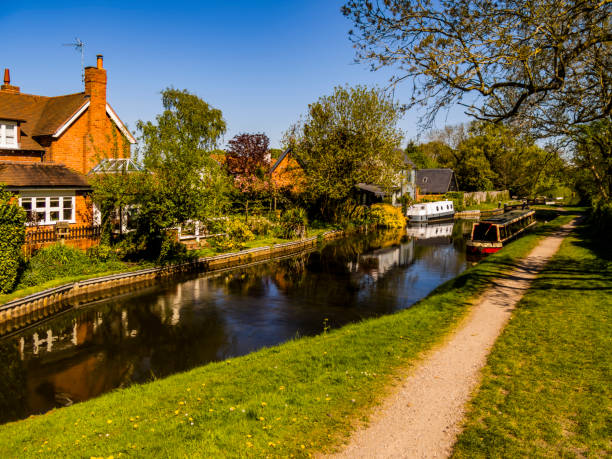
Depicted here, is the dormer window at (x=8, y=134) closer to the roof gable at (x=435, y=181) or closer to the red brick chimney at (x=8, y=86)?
the red brick chimney at (x=8, y=86)

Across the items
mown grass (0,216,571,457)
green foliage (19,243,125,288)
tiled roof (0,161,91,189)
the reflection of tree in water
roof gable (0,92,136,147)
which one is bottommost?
the reflection of tree in water

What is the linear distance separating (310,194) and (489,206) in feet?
137

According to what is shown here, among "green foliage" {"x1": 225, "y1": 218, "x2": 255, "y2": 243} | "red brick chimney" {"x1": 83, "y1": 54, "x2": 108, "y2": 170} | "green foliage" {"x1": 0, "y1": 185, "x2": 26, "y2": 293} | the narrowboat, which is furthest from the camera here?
the narrowboat

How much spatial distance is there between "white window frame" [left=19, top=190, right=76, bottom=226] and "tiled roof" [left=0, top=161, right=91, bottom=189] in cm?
64

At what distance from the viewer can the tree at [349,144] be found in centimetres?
4106

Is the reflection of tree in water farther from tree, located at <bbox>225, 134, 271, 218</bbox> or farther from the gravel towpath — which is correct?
tree, located at <bbox>225, 134, 271, 218</bbox>

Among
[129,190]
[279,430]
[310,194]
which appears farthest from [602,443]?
[310,194]

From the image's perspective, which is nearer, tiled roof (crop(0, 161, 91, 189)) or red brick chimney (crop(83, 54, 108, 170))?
tiled roof (crop(0, 161, 91, 189))

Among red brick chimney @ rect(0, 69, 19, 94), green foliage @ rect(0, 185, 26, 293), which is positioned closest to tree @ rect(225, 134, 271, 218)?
red brick chimney @ rect(0, 69, 19, 94)

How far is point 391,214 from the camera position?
49.0m

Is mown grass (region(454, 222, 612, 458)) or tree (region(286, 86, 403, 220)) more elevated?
tree (region(286, 86, 403, 220))

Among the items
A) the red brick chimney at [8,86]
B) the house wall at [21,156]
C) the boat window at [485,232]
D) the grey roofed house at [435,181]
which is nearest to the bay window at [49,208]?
the house wall at [21,156]

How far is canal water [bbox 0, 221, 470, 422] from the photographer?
38.9 feet

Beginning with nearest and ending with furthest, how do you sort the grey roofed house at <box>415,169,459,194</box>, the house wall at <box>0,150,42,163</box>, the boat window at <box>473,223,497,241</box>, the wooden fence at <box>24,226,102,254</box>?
the wooden fence at <box>24,226,102,254</box> < the house wall at <box>0,150,42,163</box> < the boat window at <box>473,223,497,241</box> < the grey roofed house at <box>415,169,459,194</box>
